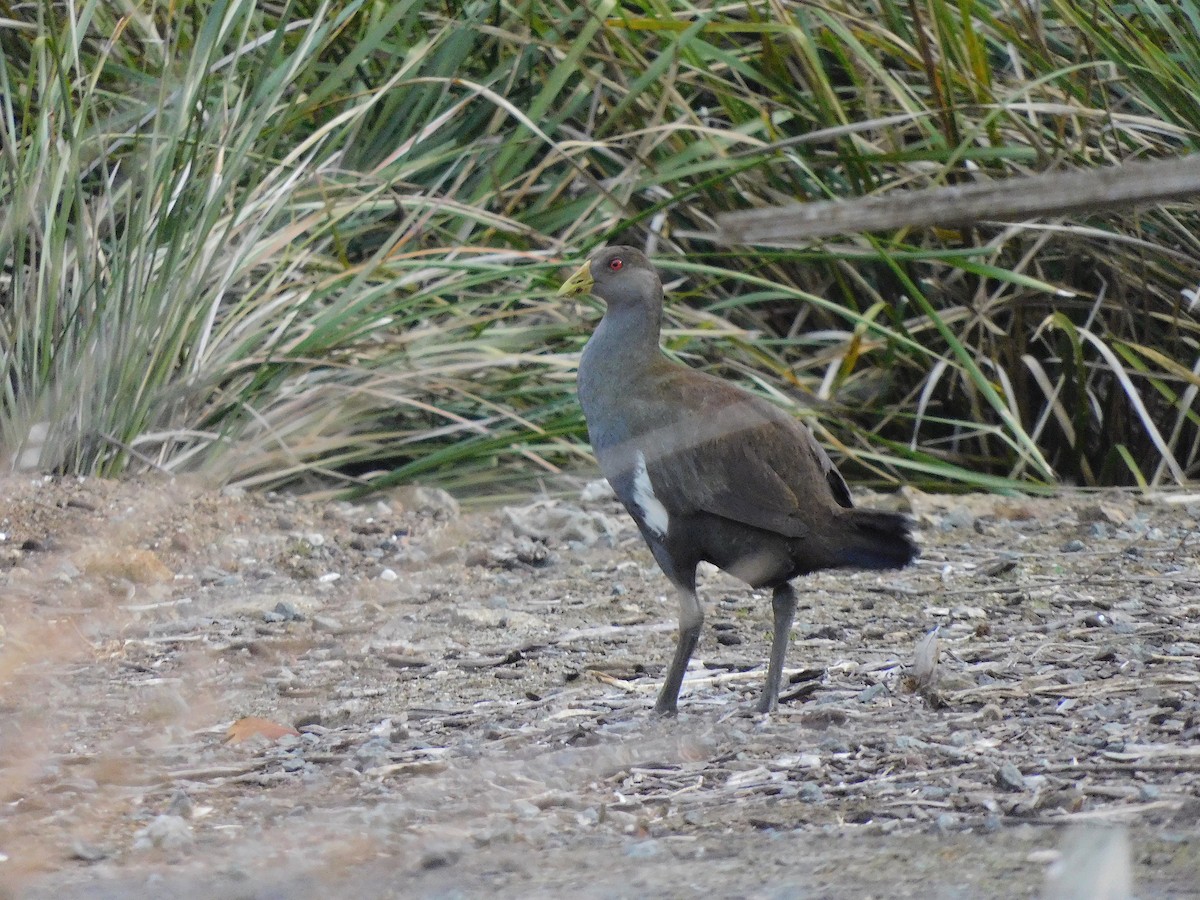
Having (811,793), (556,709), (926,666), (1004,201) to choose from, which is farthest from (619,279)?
(1004,201)

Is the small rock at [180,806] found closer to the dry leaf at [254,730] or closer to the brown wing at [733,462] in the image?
the dry leaf at [254,730]

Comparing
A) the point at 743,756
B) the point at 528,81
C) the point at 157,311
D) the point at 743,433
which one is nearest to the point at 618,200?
the point at 528,81

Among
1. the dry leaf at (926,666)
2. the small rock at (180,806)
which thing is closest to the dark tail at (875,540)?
the dry leaf at (926,666)

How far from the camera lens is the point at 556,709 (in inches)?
127

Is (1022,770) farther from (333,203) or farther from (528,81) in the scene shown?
(528,81)

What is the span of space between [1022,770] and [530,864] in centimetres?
85

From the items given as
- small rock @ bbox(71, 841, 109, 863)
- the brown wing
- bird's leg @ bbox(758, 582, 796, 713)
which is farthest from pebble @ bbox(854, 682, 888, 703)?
small rock @ bbox(71, 841, 109, 863)

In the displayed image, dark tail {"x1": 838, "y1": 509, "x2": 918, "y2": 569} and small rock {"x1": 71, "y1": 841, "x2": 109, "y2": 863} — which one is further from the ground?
dark tail {"x1": 838, "y1": 509, "x2": 918, "y2": 569}

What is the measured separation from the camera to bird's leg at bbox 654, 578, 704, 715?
3189 millimetres

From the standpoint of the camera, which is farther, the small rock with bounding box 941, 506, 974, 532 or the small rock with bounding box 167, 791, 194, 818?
the small rock with bounding box 941, 506, 974, 532

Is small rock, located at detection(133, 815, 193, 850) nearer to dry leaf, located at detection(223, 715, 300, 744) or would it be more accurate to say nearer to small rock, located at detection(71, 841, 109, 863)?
small rock, located at detection(71, 841, 109, 863)

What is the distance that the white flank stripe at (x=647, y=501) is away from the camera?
10.6 feet

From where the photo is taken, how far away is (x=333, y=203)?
5551 mm

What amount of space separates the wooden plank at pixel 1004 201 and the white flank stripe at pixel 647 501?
186 cm
